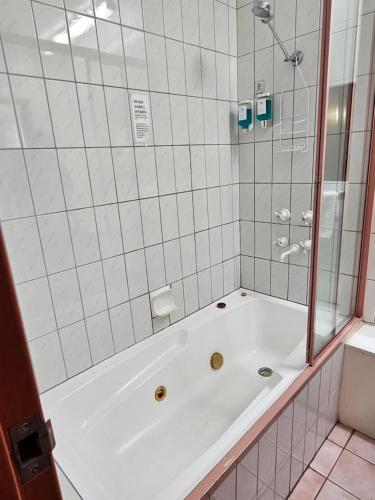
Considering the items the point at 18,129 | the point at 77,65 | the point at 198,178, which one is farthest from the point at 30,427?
the point at 198,178

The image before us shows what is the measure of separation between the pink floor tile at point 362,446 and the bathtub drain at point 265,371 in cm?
52

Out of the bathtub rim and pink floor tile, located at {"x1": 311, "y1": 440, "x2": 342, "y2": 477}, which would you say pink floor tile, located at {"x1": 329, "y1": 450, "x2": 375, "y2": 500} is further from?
the bathtub rim

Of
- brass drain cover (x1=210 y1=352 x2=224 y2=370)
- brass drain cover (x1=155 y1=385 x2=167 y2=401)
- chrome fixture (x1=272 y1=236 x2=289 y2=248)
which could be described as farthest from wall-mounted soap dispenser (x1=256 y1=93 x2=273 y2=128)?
brass drain cover (x1=155 y1=385 x2=167 y2=401)

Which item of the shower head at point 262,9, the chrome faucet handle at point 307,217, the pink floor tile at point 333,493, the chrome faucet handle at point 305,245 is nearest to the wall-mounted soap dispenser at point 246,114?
the shower head at point 262,9

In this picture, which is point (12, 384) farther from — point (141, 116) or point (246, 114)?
point (246, 114)

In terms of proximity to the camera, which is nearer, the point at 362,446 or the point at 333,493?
the point at 333,493

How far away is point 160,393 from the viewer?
1652 millimetres

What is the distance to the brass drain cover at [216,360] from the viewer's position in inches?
75.8

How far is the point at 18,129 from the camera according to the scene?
45.1 inches

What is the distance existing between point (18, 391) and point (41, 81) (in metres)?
1.20

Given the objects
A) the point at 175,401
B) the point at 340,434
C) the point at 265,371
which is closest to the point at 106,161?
the point at 175,401

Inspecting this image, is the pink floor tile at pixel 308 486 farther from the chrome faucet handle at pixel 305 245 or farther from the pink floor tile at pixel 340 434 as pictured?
the chrome faucet handle at pixel 305 245

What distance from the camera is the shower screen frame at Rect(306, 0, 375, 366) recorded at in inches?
41.9

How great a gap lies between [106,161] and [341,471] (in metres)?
1.85
